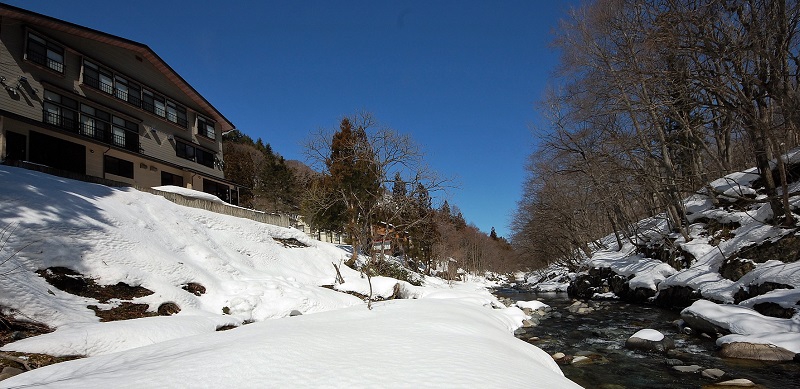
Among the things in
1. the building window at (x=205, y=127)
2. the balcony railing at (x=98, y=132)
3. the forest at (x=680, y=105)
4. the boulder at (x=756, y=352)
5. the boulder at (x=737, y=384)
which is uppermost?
the building window at (x=205, y=127)

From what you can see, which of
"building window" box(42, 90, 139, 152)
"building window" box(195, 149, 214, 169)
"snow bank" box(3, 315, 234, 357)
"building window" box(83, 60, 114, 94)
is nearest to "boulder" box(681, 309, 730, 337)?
"snow bank" box(3, 315, 234, 357)

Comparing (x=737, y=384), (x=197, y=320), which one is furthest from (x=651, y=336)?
(x=197, y=320)

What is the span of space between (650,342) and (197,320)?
10.2 meters

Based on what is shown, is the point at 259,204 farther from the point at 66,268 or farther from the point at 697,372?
the point at 697,372

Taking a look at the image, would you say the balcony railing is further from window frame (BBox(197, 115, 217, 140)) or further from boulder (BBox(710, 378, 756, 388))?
boulder (BBox(710, 378, 756, 388))

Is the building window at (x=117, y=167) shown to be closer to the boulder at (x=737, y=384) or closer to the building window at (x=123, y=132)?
the building window at (x=123, y=132)

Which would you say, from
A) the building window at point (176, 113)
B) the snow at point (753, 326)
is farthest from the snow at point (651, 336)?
the building window at point (176, 113)

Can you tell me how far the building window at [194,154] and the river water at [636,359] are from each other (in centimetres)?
2557

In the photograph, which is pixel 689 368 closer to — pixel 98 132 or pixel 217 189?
pixel 98 132

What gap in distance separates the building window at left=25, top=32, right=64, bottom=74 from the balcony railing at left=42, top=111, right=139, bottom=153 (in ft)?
8.17

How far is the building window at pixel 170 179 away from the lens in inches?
977

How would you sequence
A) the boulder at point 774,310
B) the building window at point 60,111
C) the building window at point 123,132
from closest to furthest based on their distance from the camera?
the boulder at point 774,310, the building window at point 60,111, the building window at point 123,132

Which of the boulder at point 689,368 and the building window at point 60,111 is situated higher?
the building window at point 60,111

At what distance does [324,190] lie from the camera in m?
28.1
